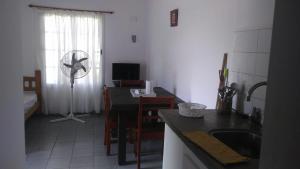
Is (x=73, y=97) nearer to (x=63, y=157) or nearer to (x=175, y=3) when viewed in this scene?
(x=63, y=157)

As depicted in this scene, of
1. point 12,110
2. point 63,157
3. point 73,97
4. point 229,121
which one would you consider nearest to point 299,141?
point 229,121

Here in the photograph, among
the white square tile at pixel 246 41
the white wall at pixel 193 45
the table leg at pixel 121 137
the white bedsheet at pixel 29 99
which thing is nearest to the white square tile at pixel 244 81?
the white square tile at pixel 246 41

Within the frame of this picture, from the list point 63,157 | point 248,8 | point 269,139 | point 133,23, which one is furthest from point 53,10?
point 269,139

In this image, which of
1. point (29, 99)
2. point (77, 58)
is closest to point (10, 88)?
point (29, 99)

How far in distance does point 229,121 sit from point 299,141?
1211 mm

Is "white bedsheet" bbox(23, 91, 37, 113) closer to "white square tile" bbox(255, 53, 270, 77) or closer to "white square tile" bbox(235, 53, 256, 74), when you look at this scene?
"white square tile" bbox(235, 53, 256, 74)

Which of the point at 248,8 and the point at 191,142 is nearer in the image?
the point at 191,142

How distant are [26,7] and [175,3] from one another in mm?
2754

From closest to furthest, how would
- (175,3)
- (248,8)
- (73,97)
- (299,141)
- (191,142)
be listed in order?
(299,141) < (191,142) < (248,8) < (175,3) < (73,97)

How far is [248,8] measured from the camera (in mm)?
1859

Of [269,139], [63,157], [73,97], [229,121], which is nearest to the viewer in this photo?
[269,139]

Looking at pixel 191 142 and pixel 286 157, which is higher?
pixel 286 157

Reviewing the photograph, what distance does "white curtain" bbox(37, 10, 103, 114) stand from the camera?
4609 millimetres

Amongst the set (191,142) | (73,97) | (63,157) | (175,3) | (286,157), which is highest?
(175,3)
